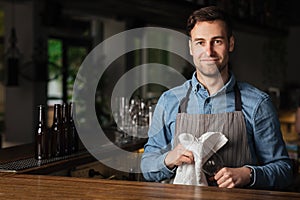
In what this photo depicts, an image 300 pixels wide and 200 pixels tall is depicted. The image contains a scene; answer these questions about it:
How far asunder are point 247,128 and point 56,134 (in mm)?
Answer: 1011

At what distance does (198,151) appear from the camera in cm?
193

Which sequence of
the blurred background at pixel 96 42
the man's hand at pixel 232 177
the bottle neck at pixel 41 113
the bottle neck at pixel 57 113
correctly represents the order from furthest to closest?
the blurred background at pixel 96 42, the bottle neck at pixel 57 113, the bottle neck at pixel 41 113, the man's hand at pixel 232 177

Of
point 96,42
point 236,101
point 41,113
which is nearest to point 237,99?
point 236,101

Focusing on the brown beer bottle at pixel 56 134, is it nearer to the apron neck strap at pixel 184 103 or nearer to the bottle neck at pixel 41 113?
the bottle neck at pixel 41 113

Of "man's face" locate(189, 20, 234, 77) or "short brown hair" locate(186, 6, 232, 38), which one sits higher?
"short brown hair" locate(186, 6, 232, 38)

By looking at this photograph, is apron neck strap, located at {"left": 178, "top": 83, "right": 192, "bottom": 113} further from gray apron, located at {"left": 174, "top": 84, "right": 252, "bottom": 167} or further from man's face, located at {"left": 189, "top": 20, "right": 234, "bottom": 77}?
man's face, located at {"left": 189, "top": 20, "right": 234, "bottom": 77}

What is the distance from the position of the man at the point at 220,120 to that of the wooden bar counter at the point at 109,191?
103 millimetres

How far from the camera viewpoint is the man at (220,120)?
192 cm

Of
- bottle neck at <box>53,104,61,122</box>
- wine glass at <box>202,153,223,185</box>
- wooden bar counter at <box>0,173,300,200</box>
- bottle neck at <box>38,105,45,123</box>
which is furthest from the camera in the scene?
bottle neck at <box>53,104,61,122</box>

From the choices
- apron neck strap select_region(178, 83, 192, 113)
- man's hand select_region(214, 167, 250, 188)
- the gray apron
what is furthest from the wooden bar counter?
apron neck strap select_region(178, 83, 192, 113)

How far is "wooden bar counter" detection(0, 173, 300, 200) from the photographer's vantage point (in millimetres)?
1729

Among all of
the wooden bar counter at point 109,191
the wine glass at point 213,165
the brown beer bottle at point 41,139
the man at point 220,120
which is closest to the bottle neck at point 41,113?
the brown beer bottle at point 41,139

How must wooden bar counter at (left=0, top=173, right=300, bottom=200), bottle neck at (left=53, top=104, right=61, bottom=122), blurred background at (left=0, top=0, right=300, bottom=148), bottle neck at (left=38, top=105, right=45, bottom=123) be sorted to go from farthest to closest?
blurred background at (left=0, top=0, right=300, bottom=148)
bottle neck at (left=53, top=104, right=61, bottom=122)
bottle neck at (left=38, top=105, right=45, bottom=123)
wooden bar counter at (left=0, top=173, right=300, bottom=200)

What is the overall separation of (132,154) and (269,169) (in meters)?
1.26
